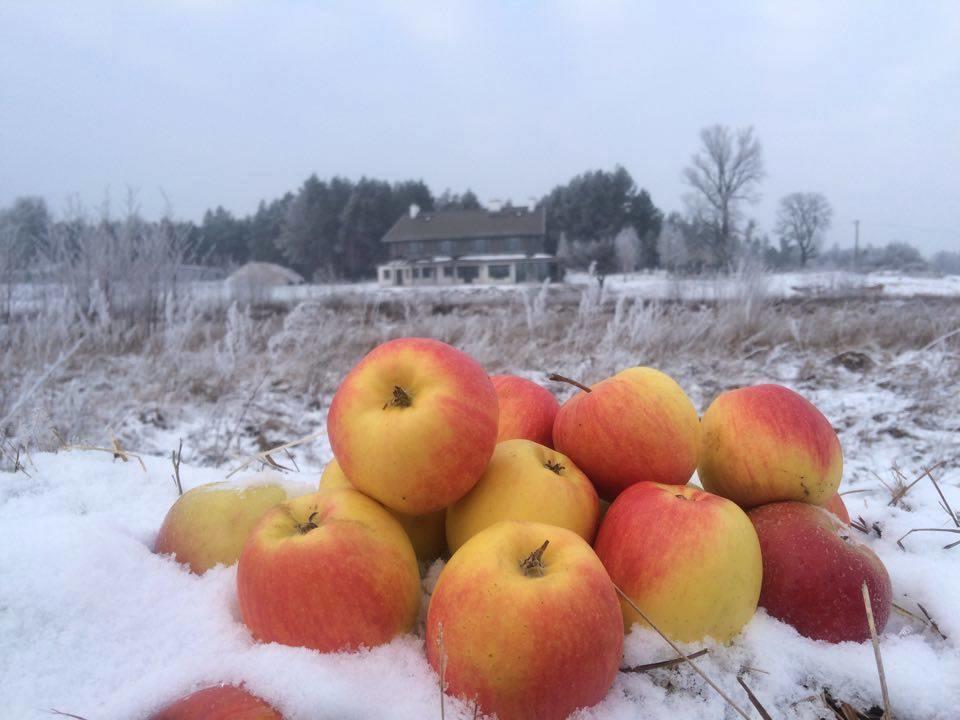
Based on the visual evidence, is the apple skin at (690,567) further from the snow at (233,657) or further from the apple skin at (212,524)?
the apple skin at (212,524)

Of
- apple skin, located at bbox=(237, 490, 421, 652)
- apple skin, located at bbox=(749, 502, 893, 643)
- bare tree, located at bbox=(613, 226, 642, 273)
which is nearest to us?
apple skin, located at bbox=(237, 490, 421, 652)

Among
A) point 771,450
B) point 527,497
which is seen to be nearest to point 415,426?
point 527,497

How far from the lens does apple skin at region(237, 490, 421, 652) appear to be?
2.45 feet

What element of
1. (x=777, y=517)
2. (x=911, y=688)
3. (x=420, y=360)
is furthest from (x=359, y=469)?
(x=911, y=688)

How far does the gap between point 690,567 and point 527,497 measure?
0.24m

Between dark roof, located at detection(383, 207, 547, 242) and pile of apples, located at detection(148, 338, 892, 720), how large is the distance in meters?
37.2

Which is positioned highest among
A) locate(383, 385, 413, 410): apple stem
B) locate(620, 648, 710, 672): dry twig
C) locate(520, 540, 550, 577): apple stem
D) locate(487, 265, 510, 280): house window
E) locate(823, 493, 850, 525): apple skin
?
locate(487, 265, 510, 280): house window

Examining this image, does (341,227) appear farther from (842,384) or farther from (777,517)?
(777,517)

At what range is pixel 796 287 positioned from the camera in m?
13.1

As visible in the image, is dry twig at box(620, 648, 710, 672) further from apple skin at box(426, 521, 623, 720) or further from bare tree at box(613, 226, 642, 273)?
bare tree at box(613, 226, 642, 273)

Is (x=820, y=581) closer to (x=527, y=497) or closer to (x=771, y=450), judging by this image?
(x=771, y=450)

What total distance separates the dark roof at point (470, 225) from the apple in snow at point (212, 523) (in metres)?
37.2

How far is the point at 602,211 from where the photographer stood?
41.3 meters

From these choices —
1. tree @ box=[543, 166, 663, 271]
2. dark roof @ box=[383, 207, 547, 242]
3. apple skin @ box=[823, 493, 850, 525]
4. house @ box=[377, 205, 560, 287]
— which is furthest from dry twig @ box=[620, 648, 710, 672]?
tree @ box=[543, 166, 663, 271]
